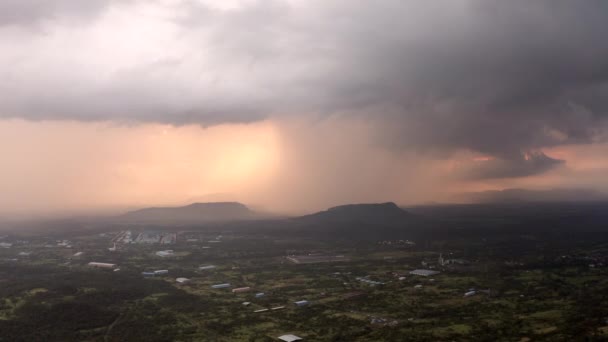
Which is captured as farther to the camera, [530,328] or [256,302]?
[256,302]

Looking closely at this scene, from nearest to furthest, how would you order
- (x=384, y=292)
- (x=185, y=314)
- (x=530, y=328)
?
1. (x=530, y=328)
2. (x=185, y=314)
3. (x=384, y=292)

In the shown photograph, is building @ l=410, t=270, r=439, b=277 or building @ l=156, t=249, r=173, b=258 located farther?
building @ l=156, t=249, r=173, b=258

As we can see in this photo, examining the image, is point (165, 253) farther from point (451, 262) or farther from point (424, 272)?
point (451, 262)

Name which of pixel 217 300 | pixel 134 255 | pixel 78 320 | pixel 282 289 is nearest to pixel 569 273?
pixel 282 289

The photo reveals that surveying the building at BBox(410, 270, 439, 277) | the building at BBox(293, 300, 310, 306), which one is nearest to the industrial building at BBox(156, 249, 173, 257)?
the building at BBox(293, 300, 310, 306)

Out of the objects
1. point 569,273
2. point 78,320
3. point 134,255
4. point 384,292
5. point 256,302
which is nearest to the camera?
point 78,320

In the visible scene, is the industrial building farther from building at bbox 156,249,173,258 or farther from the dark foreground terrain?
the dark foreground terrain

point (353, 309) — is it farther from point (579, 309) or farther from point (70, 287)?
point (70, 287)

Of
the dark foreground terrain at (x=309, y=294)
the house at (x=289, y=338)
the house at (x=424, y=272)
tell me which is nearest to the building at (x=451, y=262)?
the dark foreground terrain at (x=309, y=294)

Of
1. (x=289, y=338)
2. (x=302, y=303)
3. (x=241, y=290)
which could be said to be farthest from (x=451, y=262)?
(x=289, y=338)
